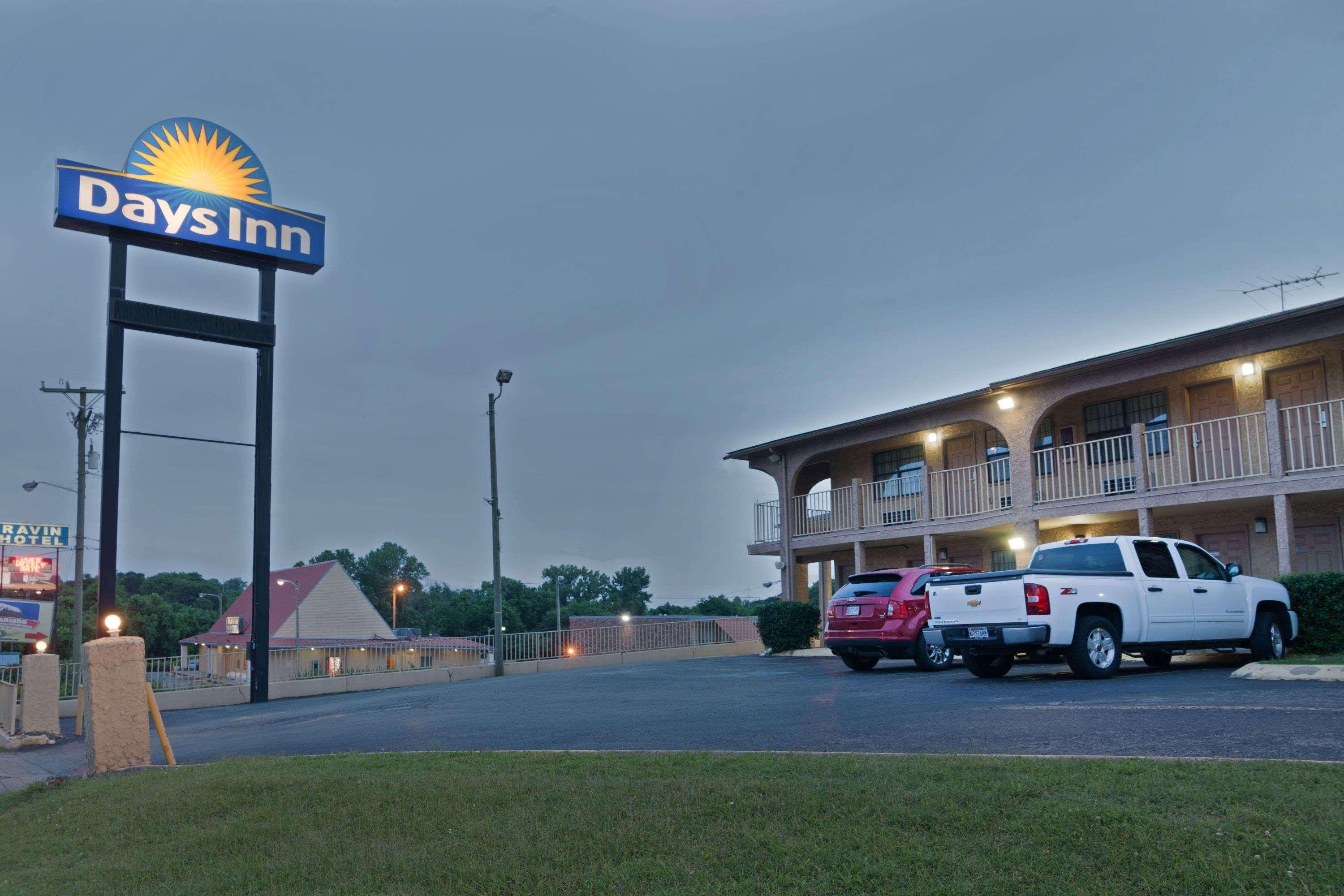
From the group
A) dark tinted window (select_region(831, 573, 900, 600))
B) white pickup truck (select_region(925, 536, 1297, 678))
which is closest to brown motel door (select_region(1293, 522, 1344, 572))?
white pickup truck (select_region(925, 536, 1297, 678))

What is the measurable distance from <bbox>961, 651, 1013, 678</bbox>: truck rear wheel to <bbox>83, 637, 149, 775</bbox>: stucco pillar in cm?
973

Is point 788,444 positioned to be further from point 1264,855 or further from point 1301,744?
point 1264,855

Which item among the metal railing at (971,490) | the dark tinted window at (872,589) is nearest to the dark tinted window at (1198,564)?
the dark tinted window at (872,589)

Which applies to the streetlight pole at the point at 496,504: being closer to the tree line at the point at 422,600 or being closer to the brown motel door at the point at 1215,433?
the brown motel door at the point at 1215,433

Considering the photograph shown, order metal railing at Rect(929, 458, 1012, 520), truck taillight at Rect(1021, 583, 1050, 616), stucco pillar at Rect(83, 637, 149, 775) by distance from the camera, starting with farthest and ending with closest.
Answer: metal railing at Rect(929, 458, 1012, 520), truck taillight at Rect(1021, 583, 1050, 616), stucco pillar at Rect(83, 637, 149, 775)

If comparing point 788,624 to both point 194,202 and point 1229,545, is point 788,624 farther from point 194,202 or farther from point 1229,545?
point 194,202

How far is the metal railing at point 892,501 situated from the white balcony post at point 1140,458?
652 cm

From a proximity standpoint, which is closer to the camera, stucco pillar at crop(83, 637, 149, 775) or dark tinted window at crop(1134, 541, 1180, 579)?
stucco pillar at crop(83, 637, 149, 775)

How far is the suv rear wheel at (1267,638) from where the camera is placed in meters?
13.9

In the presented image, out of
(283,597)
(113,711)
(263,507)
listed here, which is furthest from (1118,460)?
(283,597)

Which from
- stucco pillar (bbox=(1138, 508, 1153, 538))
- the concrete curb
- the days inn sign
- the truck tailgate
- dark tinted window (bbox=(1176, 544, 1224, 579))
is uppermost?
the days inn sign

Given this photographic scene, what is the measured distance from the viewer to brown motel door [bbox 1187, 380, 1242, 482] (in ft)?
61.9

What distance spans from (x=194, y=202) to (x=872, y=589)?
559 inches

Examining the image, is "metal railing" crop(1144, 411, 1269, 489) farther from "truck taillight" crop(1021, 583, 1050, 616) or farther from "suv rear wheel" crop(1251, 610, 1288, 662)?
"truck taillight" crop(1021, 583, 1050, 616)
